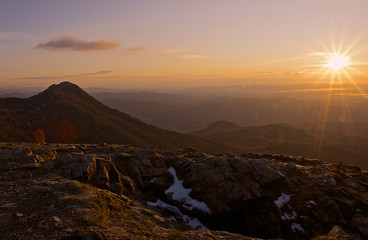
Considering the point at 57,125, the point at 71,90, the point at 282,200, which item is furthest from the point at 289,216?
the point at 71,90

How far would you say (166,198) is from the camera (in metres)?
25.1

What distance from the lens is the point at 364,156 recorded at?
11488 centimetres

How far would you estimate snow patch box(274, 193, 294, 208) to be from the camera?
84.3 feet

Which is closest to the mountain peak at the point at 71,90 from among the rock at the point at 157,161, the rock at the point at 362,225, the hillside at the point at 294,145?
the hillside at the point at 294,145

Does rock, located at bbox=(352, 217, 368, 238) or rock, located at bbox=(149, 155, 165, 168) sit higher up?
rock, located at bbox=(149, 155, 165, 168)

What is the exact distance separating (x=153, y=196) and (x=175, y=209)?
3.44 meters

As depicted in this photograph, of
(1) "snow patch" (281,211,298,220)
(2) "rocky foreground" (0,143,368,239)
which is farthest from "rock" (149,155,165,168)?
(1) "snow patch" (281,211,298,220)

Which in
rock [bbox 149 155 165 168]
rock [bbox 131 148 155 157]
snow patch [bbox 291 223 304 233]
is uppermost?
rock [bbox 131 148 155 157]

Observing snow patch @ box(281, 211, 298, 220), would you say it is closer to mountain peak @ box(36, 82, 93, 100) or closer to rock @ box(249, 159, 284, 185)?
rock @ box(249, 159, 284, 185)

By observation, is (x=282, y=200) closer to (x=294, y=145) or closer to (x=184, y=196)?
(x=184, y=196)

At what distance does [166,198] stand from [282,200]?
48.3 feet

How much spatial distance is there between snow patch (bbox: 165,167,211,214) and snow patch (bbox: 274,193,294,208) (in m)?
9.10

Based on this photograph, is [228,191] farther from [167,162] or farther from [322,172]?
[322,172]

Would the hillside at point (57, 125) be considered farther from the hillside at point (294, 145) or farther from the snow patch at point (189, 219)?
the hillside at point (294, 145)
